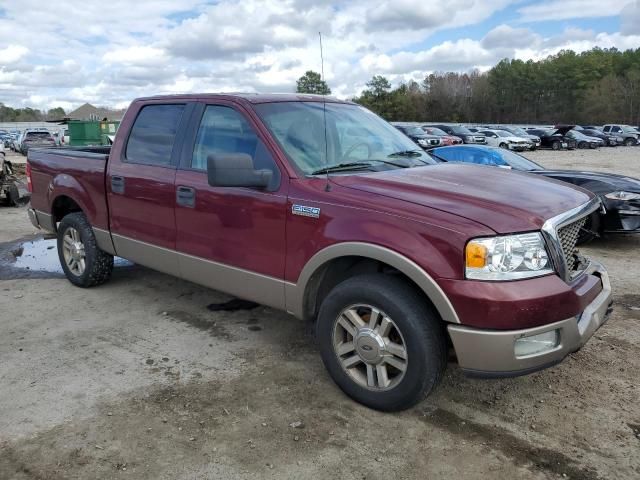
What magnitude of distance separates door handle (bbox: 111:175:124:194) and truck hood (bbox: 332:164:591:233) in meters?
2.27

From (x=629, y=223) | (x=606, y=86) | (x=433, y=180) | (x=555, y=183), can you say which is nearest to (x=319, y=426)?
(x=433, y=180)

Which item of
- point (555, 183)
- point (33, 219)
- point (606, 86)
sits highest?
point (606, 86)

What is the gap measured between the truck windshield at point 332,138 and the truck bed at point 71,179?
6.81 ft

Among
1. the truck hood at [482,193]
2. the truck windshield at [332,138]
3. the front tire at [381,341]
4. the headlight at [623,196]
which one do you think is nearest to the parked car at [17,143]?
the headlight at [623,196]

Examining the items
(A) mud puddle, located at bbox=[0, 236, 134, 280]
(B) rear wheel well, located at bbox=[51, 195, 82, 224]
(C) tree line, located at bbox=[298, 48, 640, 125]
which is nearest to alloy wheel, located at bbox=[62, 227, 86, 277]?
(B) rear wheel well, located at bbox=[51, 195, 82, 224]

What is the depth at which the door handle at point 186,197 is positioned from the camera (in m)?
4.21

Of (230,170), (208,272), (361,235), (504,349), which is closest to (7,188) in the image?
(208,272)

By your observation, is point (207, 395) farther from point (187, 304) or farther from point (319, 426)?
point (187, 304)

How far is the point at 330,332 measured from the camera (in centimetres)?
344

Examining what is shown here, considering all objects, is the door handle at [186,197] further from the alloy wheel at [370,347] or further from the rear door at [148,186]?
the alloy wheel at [370,347]

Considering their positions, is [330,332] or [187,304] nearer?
[330,332]

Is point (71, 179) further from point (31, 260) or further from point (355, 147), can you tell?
point (355, 147)

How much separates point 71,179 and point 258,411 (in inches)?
134

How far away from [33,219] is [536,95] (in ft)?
361
